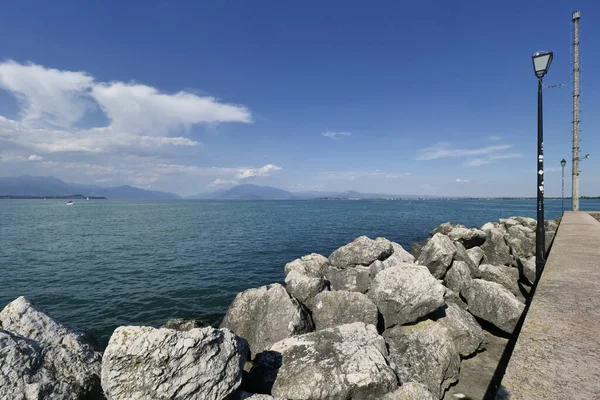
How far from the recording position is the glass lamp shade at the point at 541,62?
980cm

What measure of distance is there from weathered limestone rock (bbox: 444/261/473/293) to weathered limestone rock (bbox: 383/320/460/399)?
13.8 ft

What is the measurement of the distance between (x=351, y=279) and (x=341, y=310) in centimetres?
392

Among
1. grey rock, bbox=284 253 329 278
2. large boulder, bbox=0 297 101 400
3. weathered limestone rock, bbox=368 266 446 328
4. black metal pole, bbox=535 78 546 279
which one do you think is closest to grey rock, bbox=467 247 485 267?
black metal pole, bbox=535 78 546 279

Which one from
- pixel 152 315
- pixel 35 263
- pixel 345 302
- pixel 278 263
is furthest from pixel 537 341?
pixel 35 263

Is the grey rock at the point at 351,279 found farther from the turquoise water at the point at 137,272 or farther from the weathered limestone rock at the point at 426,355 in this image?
the turquoise water at the point at 137,272

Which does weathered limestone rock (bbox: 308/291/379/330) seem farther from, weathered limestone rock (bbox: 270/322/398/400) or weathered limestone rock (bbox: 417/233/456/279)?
weathered limestone rock (bbox: 417/233/456/279)

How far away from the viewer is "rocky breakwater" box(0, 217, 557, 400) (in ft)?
17.4

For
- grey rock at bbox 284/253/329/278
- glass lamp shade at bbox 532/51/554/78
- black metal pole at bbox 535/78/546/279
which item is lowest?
grey rock at bbox 284/253/329/278

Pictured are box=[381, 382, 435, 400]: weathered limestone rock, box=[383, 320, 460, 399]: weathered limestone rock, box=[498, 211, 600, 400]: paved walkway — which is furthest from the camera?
box=[383, 320, 460, 399]: weathered limestone rock

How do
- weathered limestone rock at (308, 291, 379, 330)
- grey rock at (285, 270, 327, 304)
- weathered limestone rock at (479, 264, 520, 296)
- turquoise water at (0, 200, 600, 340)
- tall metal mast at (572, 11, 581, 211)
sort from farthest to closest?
tall metal mast at (572, 11, 581, 211)
turquoise water at (0, 200, 600, 340)
weathered limestone rock at (479, 264, 520, 296)
grey rock at (285, 270, 327, 304)
weathered limestone rock at (308, 291, 379, 330)

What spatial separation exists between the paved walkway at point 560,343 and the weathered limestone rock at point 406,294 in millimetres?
2749

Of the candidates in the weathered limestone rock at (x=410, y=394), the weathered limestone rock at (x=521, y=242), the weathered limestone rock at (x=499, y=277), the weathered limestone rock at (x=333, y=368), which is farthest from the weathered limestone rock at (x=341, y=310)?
the weathered limestone rock at (x=521, y=242)

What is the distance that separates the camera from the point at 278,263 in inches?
958

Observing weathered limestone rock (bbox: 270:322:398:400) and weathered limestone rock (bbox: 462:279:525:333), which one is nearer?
weathered limestone rock (bbox: 270:322:398:400)
